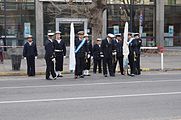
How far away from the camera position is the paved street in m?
9.07

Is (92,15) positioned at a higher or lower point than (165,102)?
higher

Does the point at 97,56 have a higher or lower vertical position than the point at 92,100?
higher

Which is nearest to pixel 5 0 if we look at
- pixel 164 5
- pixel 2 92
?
pixel 164 5

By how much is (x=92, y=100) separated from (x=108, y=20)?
2349 cm

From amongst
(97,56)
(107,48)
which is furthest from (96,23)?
(107,48)

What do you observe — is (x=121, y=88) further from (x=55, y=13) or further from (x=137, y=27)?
(x=137, y=27)

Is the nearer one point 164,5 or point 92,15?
point 92,15

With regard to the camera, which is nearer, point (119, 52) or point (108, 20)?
point (119, 52)

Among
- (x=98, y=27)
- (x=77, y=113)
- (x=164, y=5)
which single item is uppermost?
(x=164, y=5)

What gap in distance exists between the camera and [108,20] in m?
34.2

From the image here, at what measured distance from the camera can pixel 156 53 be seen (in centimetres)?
3219

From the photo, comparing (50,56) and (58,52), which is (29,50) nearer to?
(58,52)

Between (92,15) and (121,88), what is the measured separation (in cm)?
894

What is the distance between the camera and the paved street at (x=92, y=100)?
357 inches
